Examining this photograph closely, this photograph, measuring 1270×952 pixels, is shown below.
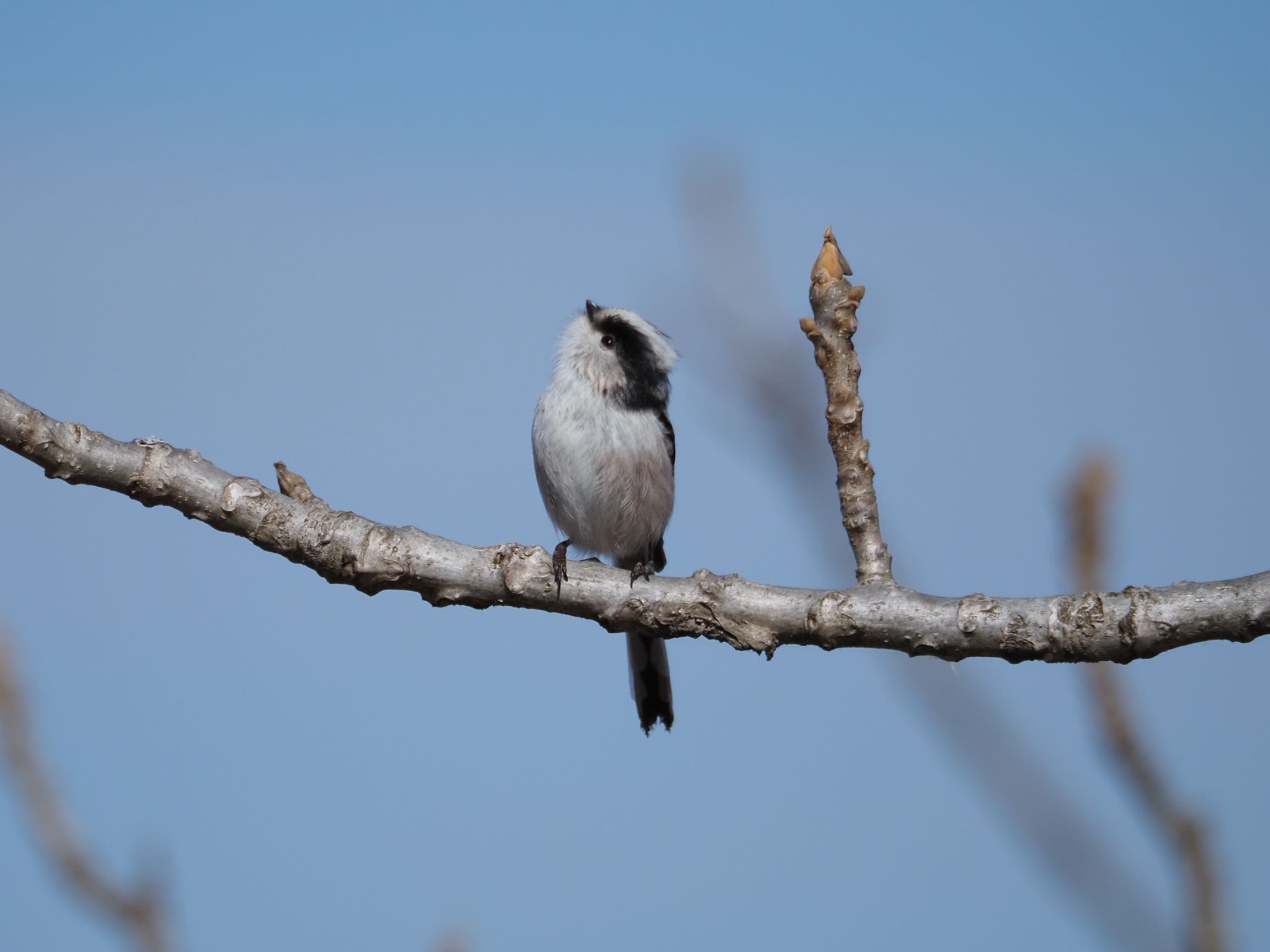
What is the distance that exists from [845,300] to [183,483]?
5.48ft

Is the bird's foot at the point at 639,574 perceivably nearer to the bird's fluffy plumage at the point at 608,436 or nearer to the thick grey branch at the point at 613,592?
the thick grey branch at the point at 613,592

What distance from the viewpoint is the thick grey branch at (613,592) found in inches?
101

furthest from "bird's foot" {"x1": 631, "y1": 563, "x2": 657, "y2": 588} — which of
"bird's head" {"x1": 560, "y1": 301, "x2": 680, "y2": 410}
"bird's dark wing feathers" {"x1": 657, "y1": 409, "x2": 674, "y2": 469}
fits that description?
"bird's dark wing feathers" {"x1": 657, "y1": 409, "x2": 674, "y2": 469}

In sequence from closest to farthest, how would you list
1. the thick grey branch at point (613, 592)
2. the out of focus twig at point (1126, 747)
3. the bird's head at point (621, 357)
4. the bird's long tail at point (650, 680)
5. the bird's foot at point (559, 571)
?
the out of focus twig at point (1126, 747), the thick grey branch at point (613, 592), the bird's foot at point (559, 571), the bird's long tail at point (650, 680), the bird's head at point (621, 357)

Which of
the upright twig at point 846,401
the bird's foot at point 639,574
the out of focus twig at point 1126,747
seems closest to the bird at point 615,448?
the bird's foot at point 639,574

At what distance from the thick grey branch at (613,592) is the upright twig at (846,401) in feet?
0.50

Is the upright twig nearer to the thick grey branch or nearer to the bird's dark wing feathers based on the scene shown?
the thick grey branch

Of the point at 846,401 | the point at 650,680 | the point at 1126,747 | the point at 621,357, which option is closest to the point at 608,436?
the point at 621,357

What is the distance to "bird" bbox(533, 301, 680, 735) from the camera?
491 centimetres

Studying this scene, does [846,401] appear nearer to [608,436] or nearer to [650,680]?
[608,436]

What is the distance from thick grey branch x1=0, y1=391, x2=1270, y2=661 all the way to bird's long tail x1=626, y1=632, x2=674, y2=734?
1767 mm

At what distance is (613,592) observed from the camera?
308 centimetres

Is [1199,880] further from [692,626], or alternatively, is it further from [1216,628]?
[692,626]

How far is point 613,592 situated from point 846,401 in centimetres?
76
